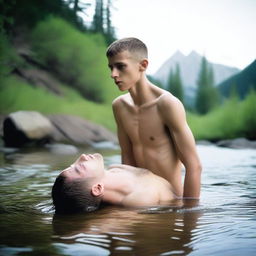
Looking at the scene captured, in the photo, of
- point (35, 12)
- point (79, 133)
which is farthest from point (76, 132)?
point (35, 12)

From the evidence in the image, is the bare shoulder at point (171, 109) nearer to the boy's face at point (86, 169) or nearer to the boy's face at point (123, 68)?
the boy's face at point (123, 68)

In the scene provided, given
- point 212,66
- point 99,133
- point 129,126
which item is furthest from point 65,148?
point 212,66

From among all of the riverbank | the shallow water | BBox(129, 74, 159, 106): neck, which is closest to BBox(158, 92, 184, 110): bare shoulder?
BBox(129, 74, 159, 106): neck

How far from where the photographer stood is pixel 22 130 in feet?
36.8

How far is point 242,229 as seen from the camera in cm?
225

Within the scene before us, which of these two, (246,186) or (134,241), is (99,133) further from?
(134,241)

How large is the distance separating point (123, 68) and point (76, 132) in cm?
1155

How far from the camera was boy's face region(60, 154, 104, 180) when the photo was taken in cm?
284

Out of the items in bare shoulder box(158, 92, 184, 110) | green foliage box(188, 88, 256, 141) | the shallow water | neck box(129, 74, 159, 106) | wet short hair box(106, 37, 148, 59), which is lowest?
the shallow water

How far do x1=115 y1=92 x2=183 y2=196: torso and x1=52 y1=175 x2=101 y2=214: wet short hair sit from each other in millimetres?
612

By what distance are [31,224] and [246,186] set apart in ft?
8.06

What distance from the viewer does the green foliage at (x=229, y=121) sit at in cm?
2456

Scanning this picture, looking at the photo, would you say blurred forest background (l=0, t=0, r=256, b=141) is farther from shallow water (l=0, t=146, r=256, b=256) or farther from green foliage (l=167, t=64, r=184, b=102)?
shallow water (l=0, t=146, r=256, b=256)

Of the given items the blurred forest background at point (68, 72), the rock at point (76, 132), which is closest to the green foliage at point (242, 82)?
the blurred forest background at point (68, 72)
